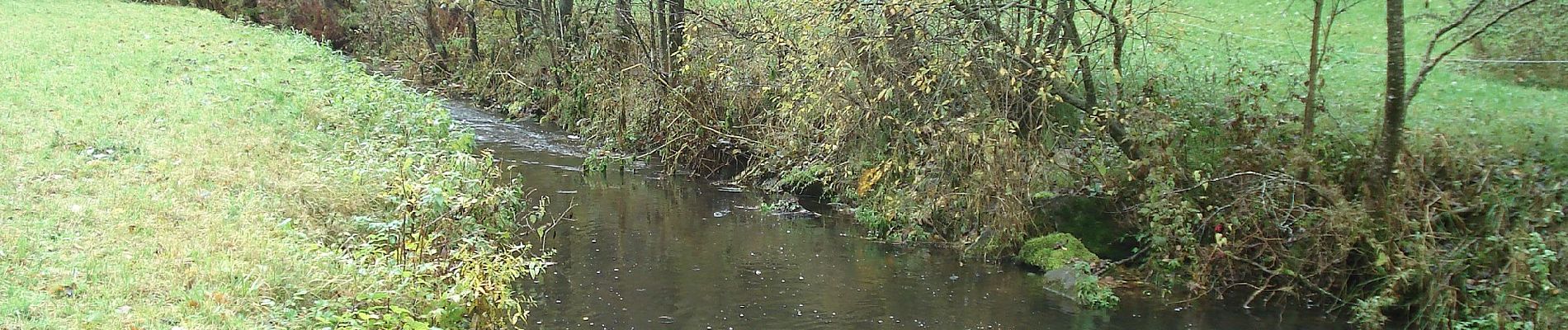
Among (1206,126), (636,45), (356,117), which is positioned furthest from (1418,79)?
(636,45)

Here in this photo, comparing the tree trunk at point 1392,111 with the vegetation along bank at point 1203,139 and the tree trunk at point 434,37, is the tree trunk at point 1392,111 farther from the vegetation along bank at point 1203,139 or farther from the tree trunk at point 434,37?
the tree trunk at point 434,37

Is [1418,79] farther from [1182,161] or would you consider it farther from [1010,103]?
[1010,103]

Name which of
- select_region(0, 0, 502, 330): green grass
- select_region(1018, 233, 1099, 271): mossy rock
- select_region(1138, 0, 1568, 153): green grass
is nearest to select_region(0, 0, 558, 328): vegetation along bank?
select_region(0, 0, 502, 330): green grass

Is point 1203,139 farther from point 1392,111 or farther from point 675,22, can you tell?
point 675,22

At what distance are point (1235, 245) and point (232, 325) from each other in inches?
313

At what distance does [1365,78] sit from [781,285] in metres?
6.66

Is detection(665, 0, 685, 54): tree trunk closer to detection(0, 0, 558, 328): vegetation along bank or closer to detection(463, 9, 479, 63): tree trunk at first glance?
detection(0, 0, 558, 328): vegetation along bank

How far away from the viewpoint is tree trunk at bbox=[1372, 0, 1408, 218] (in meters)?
9.38

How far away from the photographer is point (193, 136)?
31.9ft

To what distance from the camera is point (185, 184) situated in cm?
783

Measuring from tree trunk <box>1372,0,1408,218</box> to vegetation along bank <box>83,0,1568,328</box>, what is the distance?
0.02 m

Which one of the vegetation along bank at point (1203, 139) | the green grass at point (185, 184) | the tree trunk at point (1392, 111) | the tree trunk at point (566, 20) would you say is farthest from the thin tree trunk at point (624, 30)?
the tree trunk at point (1392, 111)

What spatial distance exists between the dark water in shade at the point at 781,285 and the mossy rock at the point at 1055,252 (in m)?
0.17

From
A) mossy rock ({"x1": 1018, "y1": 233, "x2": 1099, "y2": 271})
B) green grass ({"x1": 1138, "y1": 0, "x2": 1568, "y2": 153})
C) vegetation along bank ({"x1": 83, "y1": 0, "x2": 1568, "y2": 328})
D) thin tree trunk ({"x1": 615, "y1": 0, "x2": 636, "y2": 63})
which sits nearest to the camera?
vegetation along bank ({"x1": 83, "y1": 0, "x2": 1568, "y2": 328})
